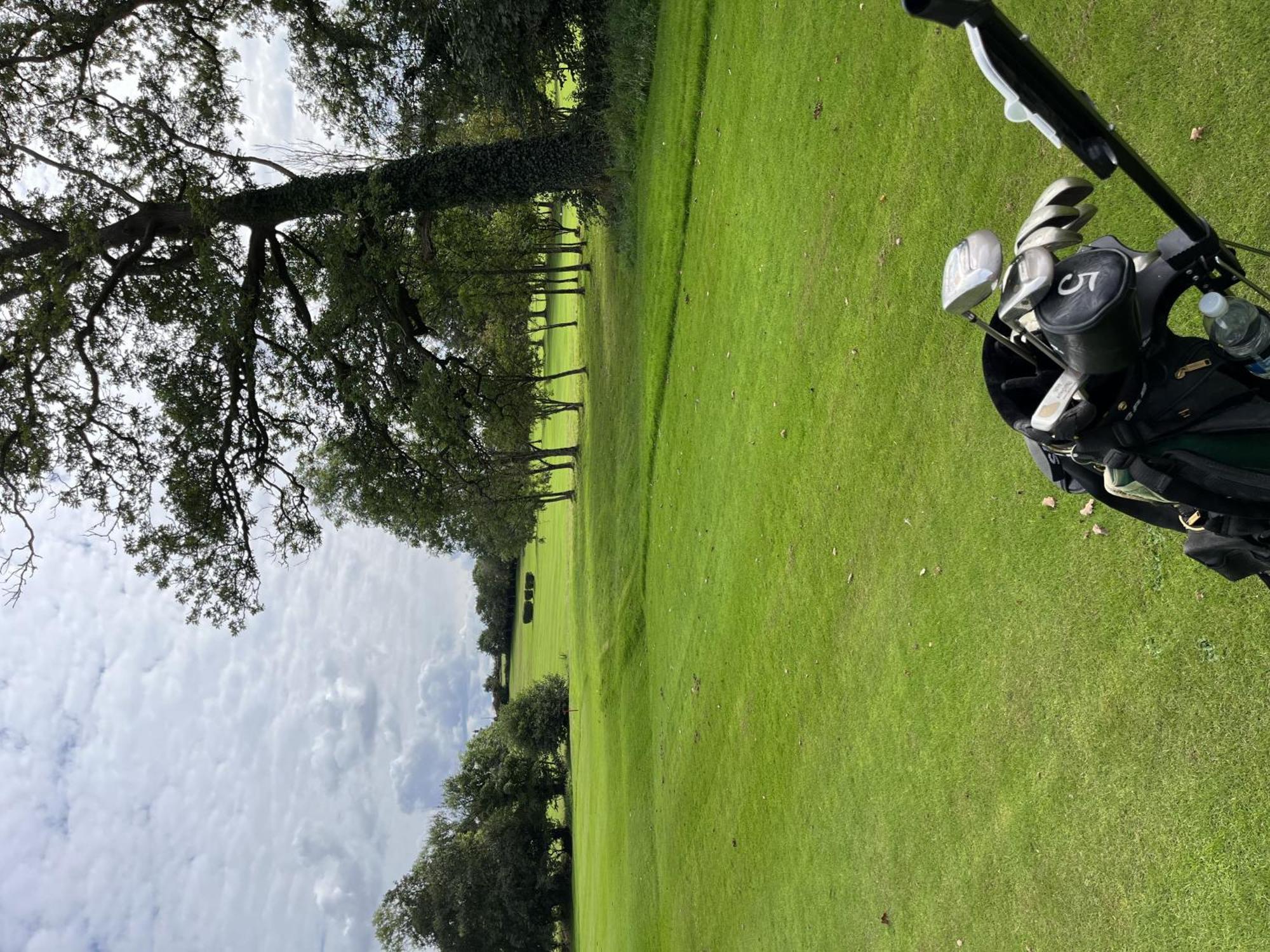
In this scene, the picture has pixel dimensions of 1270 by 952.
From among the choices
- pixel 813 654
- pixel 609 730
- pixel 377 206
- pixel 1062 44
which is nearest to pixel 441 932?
pixel 609 730

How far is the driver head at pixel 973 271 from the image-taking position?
3367 millimetres

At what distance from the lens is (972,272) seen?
3.41m

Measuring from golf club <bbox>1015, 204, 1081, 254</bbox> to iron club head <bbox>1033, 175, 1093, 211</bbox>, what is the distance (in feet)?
0.09

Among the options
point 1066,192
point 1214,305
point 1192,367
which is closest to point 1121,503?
point 1192,367

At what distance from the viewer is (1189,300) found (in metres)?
5.27

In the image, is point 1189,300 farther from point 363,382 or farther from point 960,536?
point 363,382

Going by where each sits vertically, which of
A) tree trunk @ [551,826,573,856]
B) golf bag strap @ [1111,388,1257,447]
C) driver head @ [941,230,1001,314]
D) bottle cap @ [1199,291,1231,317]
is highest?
tree trunk @ [551,826,573,856]

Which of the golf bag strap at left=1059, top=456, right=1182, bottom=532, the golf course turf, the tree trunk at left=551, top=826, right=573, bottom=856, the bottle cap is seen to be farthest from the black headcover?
the tree trunk at left=551, top=826, right=573, bottom=856

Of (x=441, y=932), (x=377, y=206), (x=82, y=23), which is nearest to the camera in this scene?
(x=82, y=23)

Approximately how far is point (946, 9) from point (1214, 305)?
5.47ft

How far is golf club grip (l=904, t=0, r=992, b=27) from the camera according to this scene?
2.49m

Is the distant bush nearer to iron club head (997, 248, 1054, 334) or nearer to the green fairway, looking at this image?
the green fairway

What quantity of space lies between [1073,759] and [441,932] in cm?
4738

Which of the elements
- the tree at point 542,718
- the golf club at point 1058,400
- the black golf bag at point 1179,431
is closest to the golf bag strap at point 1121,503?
the black golf bag at point 1179,431
